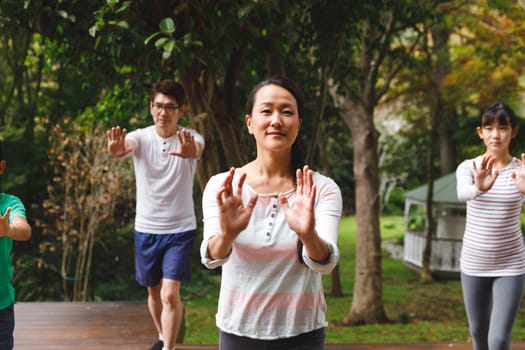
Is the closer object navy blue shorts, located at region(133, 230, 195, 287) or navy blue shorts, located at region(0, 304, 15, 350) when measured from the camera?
navy blue shorts, located at region(0, 304, 15, 350)

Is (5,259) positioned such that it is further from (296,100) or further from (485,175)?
(485,175)

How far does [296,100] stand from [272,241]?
1.51 ft

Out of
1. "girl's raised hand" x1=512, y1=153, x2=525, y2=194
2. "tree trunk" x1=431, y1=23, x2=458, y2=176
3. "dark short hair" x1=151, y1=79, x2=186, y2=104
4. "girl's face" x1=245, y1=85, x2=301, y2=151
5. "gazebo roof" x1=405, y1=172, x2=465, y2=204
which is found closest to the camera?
"girl's face" x1=245, y1=85, x2=301, y2=151

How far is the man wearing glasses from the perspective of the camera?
3.53m

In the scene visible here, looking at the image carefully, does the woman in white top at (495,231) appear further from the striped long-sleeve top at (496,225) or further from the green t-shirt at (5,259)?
the green t-shirt at (5,259)

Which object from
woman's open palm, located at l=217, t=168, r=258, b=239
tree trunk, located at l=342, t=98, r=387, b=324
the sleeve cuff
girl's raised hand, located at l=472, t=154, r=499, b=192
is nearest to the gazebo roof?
tree trunk, located at l=342, t=98, r=387, b=324

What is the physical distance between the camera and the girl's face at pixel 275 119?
185 centimetres

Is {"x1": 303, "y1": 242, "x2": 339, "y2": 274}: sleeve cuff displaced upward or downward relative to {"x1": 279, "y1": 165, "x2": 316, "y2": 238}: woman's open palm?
downward

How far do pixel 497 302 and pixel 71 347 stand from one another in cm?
273

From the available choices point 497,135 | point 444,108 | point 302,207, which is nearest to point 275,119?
point 302,207

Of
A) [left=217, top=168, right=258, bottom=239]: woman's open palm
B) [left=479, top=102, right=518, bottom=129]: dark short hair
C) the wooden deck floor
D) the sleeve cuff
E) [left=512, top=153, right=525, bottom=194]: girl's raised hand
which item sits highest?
[left=479, top=102, right=518, bottom=129]: dark short hair

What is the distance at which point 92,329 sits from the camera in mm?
4613

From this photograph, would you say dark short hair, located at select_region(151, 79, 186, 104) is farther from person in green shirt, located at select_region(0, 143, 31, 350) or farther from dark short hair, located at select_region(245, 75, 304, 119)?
dark short hair, located at select_region(245, 75, 304, 119)

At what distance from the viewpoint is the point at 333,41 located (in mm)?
5258
